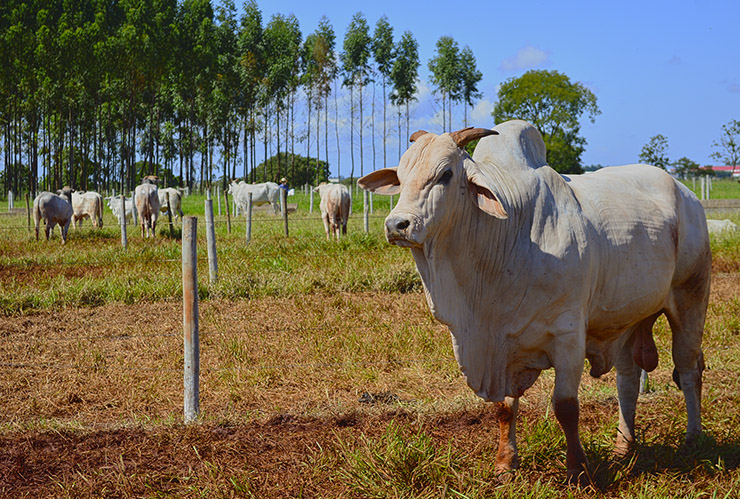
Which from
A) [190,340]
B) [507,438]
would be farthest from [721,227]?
[190,340]

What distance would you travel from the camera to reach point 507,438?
334 centimetres

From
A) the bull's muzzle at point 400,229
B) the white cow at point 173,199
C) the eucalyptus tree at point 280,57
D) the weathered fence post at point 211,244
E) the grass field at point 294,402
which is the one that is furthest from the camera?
the eucalyptus tree at point 280,57

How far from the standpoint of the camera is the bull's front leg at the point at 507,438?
3330 mm

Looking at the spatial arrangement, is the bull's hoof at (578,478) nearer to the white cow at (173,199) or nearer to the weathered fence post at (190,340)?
the weathered fence post at (190,340)

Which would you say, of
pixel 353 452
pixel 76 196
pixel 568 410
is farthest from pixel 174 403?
pixel 76 196

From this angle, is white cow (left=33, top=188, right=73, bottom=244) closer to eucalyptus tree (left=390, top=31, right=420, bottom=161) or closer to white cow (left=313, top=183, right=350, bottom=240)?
white cow (left=313, top=183, right=350, bottom=240)

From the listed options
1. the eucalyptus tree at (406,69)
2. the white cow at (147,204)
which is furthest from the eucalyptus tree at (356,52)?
the white cow at (147,204)

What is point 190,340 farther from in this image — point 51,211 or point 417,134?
point 51,211

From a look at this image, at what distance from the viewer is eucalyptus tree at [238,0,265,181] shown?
1645 inches

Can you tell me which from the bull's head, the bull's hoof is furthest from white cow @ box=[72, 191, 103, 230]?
the bull's hoof

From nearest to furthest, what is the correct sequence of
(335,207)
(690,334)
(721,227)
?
(690,334)
(721,227)
(335,207)

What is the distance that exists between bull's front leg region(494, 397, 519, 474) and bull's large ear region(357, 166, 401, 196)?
1172 millimetres

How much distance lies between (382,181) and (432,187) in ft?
1.17

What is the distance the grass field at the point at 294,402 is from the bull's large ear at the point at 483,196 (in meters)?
1.20
